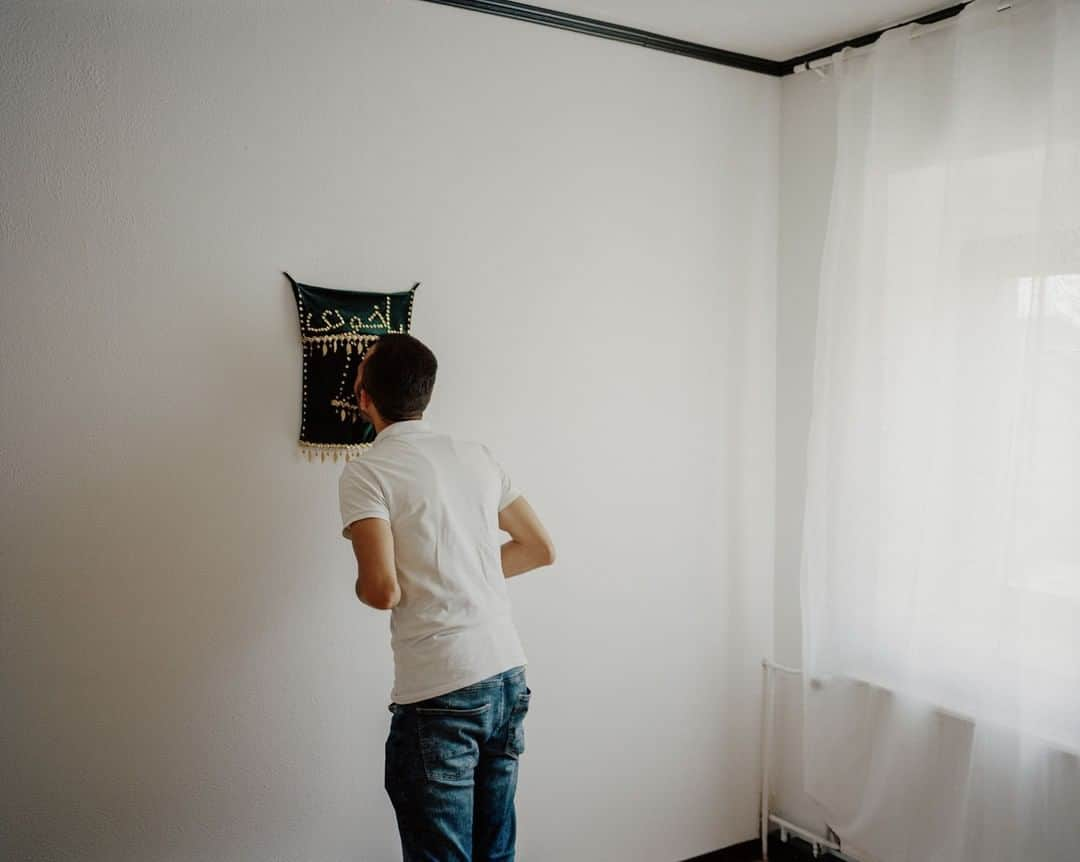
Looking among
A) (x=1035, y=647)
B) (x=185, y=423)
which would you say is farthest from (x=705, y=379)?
(x=185, y=423)

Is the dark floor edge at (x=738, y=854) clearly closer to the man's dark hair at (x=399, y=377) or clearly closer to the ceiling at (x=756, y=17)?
the man's dark hair at (x=399, y=377)

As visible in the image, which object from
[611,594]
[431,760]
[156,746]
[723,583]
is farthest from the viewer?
[723,583]

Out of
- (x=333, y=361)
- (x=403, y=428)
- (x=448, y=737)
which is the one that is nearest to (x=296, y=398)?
(x=333, y=361)

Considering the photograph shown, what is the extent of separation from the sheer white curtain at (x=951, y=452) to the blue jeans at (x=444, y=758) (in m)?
1.22

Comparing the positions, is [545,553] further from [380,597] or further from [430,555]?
[380,597]

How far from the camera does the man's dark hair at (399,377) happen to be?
1972mm

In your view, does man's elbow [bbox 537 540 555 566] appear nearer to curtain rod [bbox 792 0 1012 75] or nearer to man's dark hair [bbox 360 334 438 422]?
man's dark hair [bbox 360 334 438 422]

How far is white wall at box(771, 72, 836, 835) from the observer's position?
299cm

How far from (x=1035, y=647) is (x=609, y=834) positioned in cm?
131

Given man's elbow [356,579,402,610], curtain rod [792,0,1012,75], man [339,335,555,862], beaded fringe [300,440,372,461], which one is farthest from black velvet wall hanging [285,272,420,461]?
curtain rod [792,0,1012,75]

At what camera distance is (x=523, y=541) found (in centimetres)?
224

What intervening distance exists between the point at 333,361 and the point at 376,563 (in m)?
0.67

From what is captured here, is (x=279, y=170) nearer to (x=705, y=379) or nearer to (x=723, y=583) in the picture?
(x=705, y=379)

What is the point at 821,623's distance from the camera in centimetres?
287
